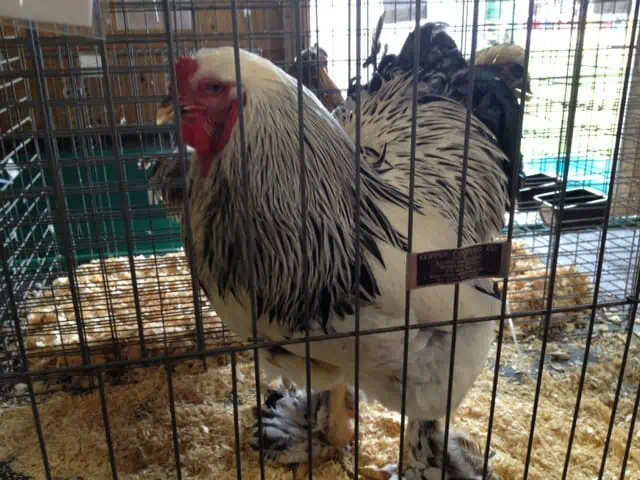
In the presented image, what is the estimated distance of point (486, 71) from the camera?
1.82m

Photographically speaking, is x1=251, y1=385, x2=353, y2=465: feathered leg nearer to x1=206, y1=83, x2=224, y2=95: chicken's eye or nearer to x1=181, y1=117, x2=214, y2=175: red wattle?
x1=181, y1=117, x2=214, y2=175: red wattle

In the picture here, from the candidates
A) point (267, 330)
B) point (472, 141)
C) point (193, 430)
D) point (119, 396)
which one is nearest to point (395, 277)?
point (267, 330)

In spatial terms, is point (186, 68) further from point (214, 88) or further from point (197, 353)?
point (197, 353)

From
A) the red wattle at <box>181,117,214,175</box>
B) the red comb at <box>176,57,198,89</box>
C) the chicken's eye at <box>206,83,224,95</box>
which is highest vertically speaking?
the red comb at <box>176,57,198,89</box>

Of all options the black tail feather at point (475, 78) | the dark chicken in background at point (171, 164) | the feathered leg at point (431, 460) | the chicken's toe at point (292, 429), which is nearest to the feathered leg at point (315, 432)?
the chicken's toe at point (292, 429)

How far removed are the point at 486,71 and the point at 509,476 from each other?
4.14ft

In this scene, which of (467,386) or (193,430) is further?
(193,430)

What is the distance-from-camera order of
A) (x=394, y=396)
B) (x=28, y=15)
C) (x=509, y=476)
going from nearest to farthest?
(x=28, y=15) < (x=394, y=396) < (x=509, y=476)

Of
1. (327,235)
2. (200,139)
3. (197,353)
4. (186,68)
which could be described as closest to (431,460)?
(327,235)

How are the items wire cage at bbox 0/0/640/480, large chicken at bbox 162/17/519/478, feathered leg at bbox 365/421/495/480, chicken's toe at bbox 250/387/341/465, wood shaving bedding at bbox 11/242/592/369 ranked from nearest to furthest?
large chicken at bbox 162/17/519/478, wire cage at bbox 0/0/640/480, feathered leg at bbox 365/421/495/480, chicken's toe at bbox 250/387/341/465, wood shaving bedding at bbox 11/242/592/369

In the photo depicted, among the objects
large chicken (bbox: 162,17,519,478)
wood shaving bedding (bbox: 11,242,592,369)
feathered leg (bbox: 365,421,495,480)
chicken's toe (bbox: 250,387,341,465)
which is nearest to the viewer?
large chicken (bbox: 162,17,519,478)

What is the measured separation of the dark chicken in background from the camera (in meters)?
1.17

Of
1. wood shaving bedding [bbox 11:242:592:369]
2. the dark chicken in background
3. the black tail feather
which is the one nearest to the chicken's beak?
the dark chicken in background

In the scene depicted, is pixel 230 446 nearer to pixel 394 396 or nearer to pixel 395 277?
pixel 394 396
